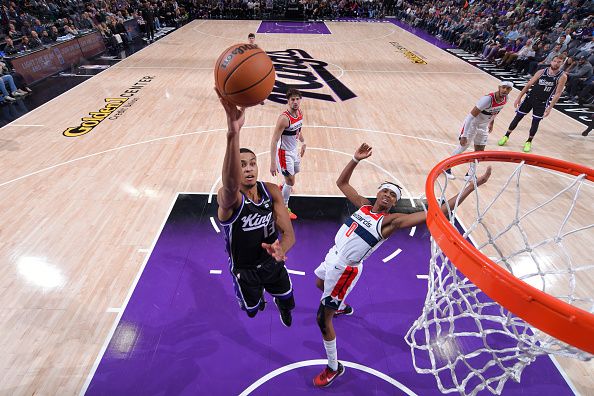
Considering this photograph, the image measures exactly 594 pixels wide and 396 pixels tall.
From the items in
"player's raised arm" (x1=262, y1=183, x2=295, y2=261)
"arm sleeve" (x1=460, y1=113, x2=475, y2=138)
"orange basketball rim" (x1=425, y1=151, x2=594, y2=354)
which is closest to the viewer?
"orange basketball rim" (x1=425, y1=151, x2=594, y2=354)

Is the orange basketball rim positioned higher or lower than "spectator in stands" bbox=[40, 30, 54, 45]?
higher

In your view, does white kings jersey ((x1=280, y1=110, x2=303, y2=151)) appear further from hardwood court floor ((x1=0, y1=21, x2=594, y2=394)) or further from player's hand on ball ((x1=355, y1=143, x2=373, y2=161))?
player's hand on ball ((x1=355, y1=143, x2=373, y2=161))

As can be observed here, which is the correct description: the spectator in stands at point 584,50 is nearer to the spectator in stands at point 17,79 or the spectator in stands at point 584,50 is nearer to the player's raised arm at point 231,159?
the player's raised arm at point 231,159

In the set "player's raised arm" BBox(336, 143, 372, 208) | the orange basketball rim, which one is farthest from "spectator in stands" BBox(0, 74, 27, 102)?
the orange basketball rim

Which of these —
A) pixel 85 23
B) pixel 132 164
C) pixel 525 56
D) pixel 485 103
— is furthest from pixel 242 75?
pixel 85 23

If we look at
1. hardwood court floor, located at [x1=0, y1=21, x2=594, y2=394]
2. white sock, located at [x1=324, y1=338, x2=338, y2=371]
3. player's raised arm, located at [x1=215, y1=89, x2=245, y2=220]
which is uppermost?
player's raised arm, located at [x1=215, y1=89, x2=245, y2=220]

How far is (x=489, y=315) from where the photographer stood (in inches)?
114

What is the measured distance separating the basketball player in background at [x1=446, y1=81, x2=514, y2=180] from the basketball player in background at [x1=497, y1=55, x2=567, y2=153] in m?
1.75

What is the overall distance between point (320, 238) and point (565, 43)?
1344 cm

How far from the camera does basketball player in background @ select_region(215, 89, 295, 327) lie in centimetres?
244

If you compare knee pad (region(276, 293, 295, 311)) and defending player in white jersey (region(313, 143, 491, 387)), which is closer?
defending player in white jersey (region(313, 143, 491, 387))

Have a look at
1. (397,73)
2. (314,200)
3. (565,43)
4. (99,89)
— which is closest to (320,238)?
(314,200)

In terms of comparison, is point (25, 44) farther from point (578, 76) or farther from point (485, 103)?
point (578, 76)

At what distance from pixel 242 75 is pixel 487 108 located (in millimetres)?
4716
